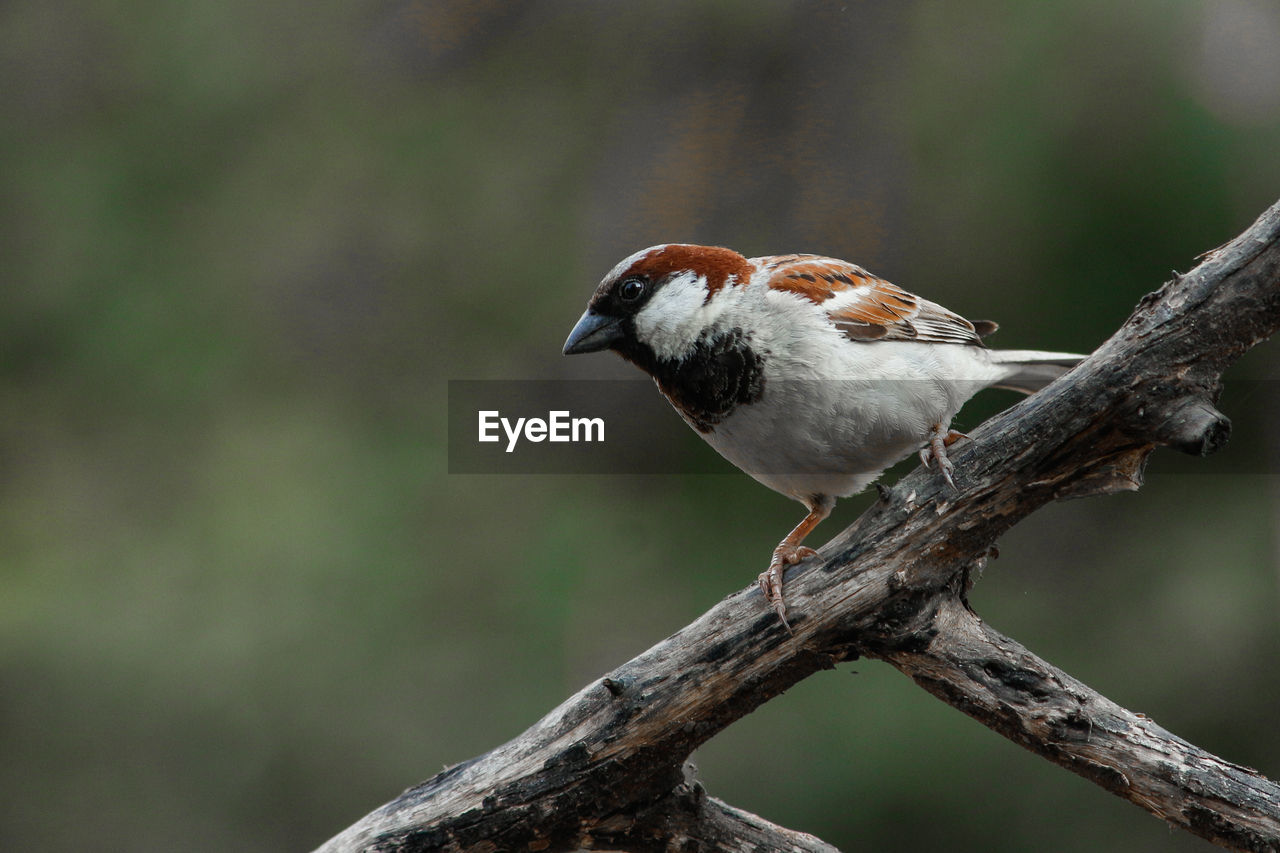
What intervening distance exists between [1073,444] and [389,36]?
291cm

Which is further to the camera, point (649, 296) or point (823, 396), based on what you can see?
point (649, 296)

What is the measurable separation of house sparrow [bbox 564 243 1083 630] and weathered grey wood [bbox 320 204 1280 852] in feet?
0.28

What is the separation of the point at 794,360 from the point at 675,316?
0.70 feet

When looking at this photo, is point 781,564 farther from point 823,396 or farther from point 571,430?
point 571,430

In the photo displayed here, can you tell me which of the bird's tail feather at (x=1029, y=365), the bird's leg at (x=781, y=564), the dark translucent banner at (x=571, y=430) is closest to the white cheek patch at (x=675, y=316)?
the bird's leg at (x=781, y=564)

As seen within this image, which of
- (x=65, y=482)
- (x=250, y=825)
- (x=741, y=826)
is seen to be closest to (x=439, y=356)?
(x=65, y=482)

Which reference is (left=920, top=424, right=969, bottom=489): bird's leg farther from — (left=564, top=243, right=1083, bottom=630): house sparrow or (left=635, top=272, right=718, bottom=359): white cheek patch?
(left=635, top=272, right=718, bottom=359): white cheek patch

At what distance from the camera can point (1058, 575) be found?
9.99 feet

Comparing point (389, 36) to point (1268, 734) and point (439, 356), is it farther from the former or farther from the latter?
point (1268, 734)

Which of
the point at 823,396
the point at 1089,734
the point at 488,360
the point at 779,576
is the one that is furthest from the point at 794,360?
the point at 488,360

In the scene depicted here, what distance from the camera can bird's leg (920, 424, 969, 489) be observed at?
1.39 metres

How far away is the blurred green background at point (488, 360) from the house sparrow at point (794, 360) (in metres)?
1.38

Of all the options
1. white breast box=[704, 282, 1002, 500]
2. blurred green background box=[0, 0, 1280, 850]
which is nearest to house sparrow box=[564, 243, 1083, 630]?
white breast box=[704, 282, 1002, 500]

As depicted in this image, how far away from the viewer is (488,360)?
11.5 ft
